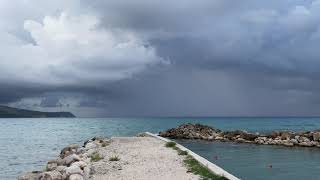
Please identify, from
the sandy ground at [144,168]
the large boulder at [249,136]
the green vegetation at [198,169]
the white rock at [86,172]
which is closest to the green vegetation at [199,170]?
the green vegetation at [198,169]

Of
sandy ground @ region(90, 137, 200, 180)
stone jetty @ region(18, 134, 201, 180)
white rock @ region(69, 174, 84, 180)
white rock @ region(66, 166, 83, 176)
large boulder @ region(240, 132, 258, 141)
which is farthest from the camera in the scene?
large boulder @ region(240, 132, 258, 141)

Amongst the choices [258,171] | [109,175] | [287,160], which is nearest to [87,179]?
[109,175]

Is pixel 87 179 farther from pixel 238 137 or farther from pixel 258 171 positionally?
pixel 238 137

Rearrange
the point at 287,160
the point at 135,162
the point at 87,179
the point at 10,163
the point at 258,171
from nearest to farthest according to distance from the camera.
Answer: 1. the point at 87,179
2. the point at 135,162
3. the point at 258,171
4. the point at 287,160
5. the point at 10,163

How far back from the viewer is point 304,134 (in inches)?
2174

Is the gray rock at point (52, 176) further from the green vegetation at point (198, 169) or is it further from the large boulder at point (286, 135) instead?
the large boulder at point (286, 135)

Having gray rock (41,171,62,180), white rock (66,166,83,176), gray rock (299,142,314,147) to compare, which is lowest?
gray rock (41,171,62,180)

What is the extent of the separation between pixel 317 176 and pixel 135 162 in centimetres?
1016

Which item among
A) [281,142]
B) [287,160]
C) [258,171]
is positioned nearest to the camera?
[258,171]

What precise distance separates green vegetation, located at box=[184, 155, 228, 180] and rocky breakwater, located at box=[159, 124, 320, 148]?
28.0 meters

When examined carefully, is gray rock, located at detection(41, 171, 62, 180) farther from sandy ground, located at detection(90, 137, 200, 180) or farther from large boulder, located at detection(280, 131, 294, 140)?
large boulder, located at detection(280, 131, 294, 140)

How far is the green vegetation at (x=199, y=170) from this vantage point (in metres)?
19.9

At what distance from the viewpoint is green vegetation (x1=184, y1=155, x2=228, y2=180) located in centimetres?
1992

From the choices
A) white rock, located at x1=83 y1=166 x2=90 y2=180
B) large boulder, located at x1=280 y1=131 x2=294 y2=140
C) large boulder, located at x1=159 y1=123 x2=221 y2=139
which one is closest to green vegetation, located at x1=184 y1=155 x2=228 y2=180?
white rock, located at x1=83 y1=166 x2=90 y2=180
